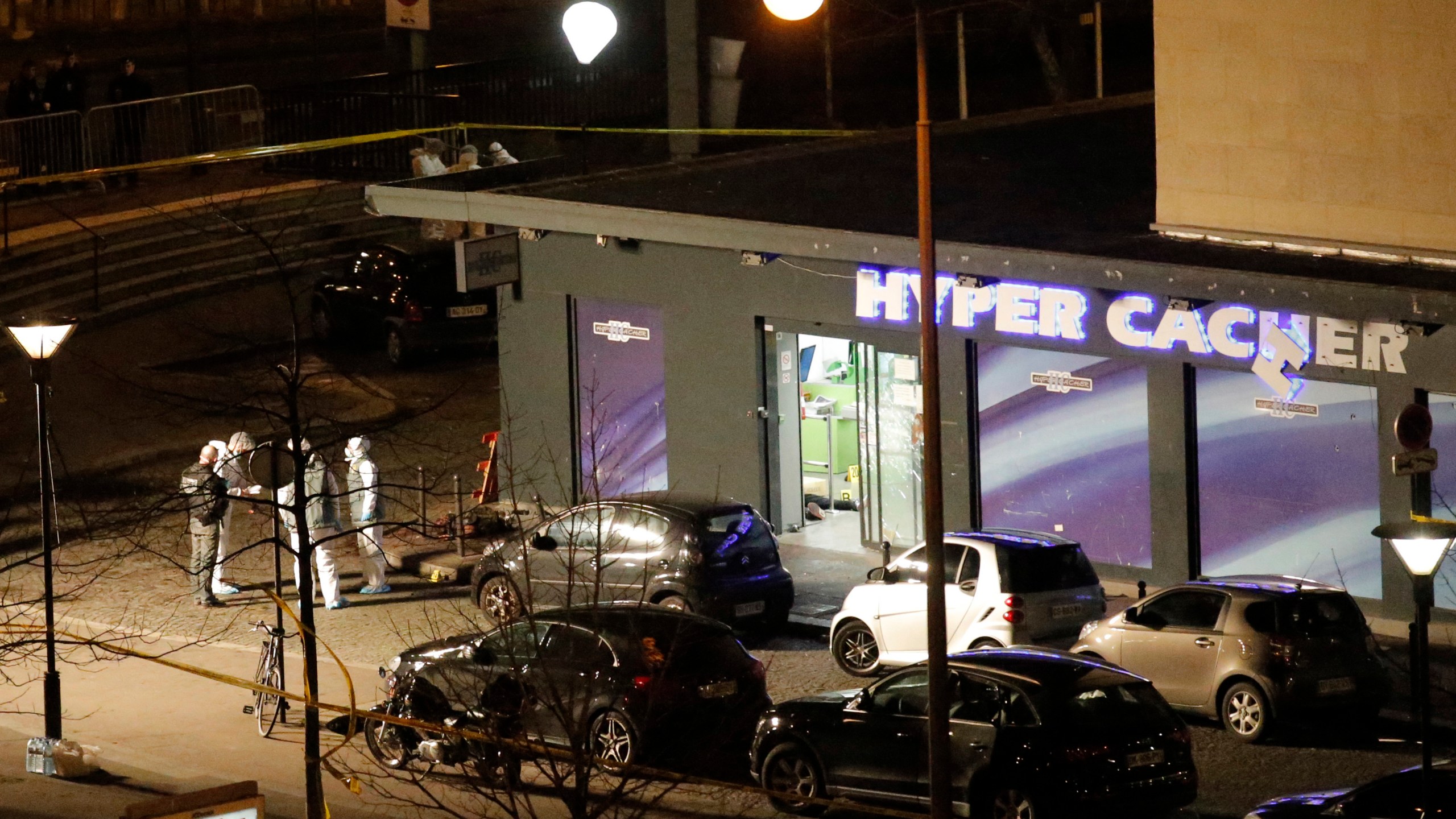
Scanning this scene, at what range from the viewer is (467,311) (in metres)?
30.6

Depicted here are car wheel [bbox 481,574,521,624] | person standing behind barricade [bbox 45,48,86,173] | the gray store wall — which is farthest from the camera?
person standing behind barricade [bbox 45,48,86,173]

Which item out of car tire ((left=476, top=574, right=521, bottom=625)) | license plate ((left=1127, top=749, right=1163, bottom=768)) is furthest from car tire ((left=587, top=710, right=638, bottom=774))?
car tire ((left=476, top=574, right=521, bottom=625))

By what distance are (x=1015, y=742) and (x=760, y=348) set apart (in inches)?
403

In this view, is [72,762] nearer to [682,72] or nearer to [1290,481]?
[1290,481]

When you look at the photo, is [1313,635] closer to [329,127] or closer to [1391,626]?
[1391,626]

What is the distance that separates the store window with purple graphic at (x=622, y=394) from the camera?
23969 mm

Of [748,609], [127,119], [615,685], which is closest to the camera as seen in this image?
[615,685]

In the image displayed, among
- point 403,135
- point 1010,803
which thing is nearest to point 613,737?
point 1010,803

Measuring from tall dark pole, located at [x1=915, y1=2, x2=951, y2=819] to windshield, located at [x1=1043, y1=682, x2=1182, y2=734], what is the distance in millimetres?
1128

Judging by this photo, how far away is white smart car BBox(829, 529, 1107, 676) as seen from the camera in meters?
17.3

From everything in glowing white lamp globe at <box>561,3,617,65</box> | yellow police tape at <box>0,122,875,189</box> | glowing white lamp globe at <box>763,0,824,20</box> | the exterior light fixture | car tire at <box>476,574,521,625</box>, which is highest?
glowing white lamp globe at <box>561,3,617,65</box>

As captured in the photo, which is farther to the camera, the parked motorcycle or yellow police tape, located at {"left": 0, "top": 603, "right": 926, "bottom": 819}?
the parked motorcycle

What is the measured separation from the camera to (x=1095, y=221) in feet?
70.8

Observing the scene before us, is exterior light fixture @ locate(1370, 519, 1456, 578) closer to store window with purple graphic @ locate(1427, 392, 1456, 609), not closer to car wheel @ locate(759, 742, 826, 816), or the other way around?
store window with purple graphic @ locate(1427, 392, 1456, 609)
